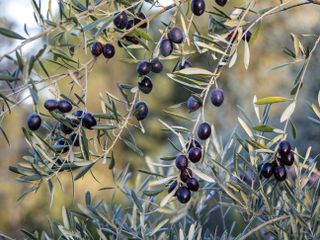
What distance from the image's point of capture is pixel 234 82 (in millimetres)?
5914

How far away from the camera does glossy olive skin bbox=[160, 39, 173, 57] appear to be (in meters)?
0.86

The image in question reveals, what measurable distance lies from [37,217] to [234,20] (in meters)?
5.52

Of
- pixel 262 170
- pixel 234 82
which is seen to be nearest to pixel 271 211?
pixel 262 170

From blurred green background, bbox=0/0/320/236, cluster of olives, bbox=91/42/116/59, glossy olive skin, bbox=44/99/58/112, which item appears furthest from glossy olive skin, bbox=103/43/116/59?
blurred green background, bbox=0/0/320/236

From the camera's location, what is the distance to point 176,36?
34.0 inches

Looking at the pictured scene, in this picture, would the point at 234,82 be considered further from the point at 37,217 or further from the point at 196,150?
the point at 196,150

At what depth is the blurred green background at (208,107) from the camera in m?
3.28

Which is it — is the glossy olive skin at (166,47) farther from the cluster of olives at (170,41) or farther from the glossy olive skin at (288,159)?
the glossy olive skin at (288,159)

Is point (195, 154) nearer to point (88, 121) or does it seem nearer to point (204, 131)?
point (204, 131)

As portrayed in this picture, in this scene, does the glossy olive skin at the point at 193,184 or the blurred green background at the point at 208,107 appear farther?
the blurred green background at the point at 208,107

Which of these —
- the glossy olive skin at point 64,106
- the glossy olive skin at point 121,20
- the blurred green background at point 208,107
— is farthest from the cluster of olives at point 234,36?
the blurred green background at point 208,107

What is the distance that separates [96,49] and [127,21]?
63 millimetres

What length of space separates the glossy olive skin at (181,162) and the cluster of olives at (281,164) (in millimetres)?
134

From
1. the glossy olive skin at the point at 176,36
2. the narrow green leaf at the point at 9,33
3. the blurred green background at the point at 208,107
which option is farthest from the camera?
the blurred green background at the point at 208,107
